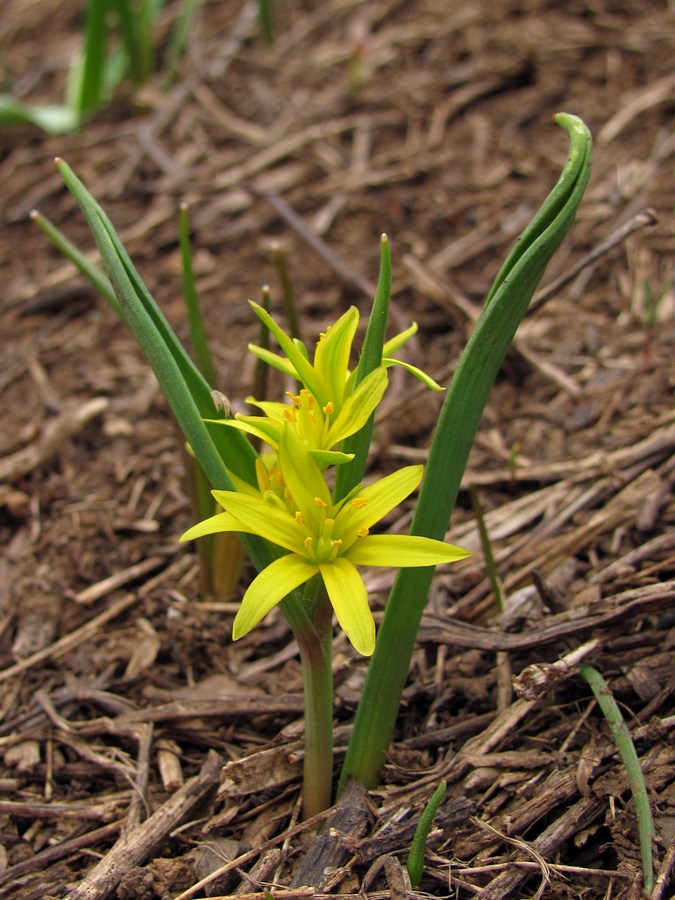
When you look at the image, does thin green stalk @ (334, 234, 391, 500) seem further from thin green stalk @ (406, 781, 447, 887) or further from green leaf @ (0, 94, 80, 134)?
green leaf @ (0, 94, 80, 134)

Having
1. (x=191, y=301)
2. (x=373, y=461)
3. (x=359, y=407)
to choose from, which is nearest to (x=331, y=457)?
(x=359, y=407)

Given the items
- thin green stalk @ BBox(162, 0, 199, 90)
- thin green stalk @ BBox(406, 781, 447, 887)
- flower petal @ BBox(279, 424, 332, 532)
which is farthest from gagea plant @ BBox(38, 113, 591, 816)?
thin green stalk @ BBox(162, 0, 199, 90)

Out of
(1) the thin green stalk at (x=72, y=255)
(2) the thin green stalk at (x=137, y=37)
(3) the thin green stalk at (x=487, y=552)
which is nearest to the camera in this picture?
(3) the thin green stalk at (x=487, y=552)

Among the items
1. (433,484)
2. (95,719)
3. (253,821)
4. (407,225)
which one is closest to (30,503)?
(95,719)

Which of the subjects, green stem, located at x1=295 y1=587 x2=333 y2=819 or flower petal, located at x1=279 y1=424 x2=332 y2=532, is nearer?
flower petal, located at x1=279 y1=424 x2=332 y2=532

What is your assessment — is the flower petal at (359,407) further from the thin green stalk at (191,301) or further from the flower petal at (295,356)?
the thin green stalk at (191,301)

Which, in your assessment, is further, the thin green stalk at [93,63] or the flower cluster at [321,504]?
the thin green stalk at [93,63]

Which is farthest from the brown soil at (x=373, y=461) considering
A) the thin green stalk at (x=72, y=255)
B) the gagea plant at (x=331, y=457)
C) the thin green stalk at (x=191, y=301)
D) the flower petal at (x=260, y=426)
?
the thin green stalk at (x=72, y=255)

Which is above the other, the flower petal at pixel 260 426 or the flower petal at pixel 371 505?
the flower petal at pixel 260 426
